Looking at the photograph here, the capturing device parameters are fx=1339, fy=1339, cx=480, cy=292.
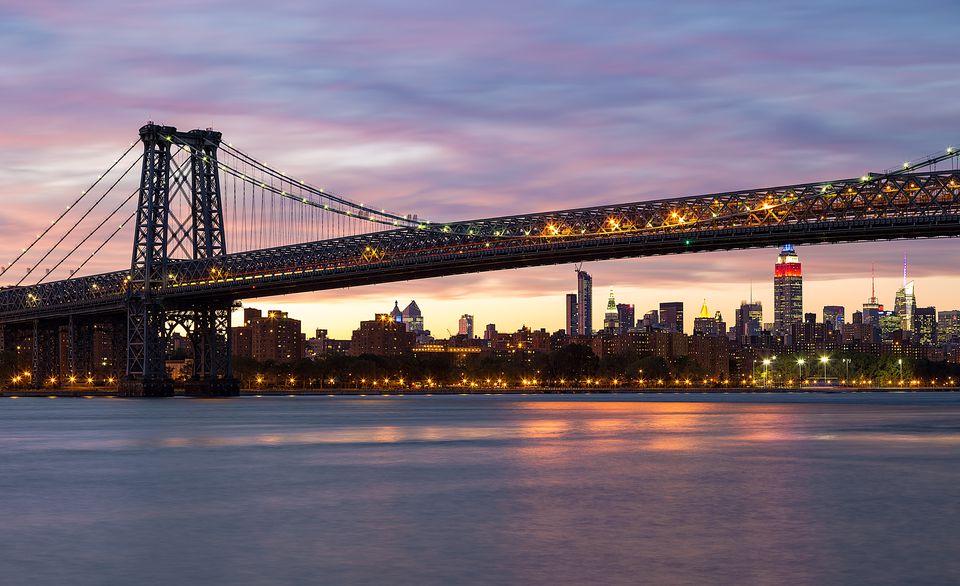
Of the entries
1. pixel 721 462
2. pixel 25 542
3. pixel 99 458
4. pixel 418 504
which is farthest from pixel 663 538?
pixel 99 458

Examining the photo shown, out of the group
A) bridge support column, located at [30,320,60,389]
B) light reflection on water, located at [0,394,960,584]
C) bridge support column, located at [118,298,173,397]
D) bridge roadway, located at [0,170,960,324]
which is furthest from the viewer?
bridge support column, located at [30,320,60,389]

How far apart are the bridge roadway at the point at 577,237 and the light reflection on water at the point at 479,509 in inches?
1354

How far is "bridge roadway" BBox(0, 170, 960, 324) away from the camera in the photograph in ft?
277

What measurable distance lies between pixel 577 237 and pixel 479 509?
70.0 m

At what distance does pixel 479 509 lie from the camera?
89.3 feet

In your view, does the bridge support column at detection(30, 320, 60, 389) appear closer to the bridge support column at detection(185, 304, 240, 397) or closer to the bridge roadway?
the bridge roadway

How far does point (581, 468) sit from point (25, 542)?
60.1 ft

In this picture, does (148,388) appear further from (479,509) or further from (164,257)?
(479,509)

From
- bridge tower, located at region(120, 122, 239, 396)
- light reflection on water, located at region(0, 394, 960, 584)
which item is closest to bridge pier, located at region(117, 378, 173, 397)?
bridge tower, located at region(120, 122, 239, 396)

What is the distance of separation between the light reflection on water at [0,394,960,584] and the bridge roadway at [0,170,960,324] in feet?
113

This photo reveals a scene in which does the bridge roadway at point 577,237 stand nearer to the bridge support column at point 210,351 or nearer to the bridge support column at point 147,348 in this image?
the bridge support column at point 147,348

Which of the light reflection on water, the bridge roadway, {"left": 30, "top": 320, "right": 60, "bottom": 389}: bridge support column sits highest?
the bridge roadway

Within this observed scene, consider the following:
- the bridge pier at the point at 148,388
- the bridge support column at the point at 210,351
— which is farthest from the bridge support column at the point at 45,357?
the bridge pier at the point at 148,388

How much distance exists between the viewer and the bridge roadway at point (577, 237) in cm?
8438
